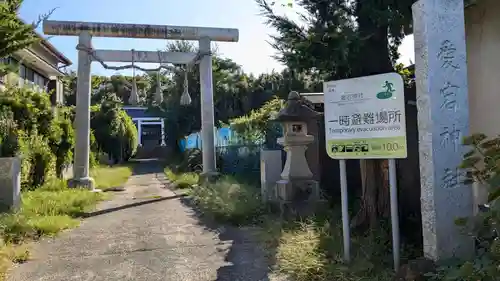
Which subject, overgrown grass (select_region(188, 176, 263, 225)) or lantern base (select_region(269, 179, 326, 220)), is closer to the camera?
lantern base (select_region(269, 179, 326, 220))

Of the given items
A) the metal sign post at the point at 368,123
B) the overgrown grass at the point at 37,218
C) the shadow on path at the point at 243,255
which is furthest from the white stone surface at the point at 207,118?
the metal sign post at the point at 368,123

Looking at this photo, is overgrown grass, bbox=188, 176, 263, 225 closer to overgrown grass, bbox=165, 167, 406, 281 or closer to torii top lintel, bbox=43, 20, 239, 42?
overgrown grass, bbox=165, 167, 406, 281

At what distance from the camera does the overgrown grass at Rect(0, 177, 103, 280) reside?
5.78 m

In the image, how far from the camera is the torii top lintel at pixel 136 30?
12320mm

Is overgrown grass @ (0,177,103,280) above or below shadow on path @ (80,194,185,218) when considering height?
above

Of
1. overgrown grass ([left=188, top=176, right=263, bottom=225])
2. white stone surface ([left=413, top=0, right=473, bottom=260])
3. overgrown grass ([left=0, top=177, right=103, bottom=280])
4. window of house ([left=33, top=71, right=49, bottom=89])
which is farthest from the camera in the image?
window of house ([left=33, top=71, right=49, bottom=89])

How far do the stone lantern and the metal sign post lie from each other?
261 cm

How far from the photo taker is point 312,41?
5.29 meters

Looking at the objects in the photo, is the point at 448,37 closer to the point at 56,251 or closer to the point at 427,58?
the point at 427,58

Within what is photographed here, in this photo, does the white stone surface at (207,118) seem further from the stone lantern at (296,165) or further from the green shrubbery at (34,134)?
the stone lantern at (296,165)

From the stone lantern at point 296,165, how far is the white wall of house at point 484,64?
2.73 meters

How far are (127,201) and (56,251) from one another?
5.54m

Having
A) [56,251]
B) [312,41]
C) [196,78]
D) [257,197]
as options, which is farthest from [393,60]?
[196,78]

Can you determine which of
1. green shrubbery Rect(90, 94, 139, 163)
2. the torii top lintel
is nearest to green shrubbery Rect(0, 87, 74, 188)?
the torii top lintel
